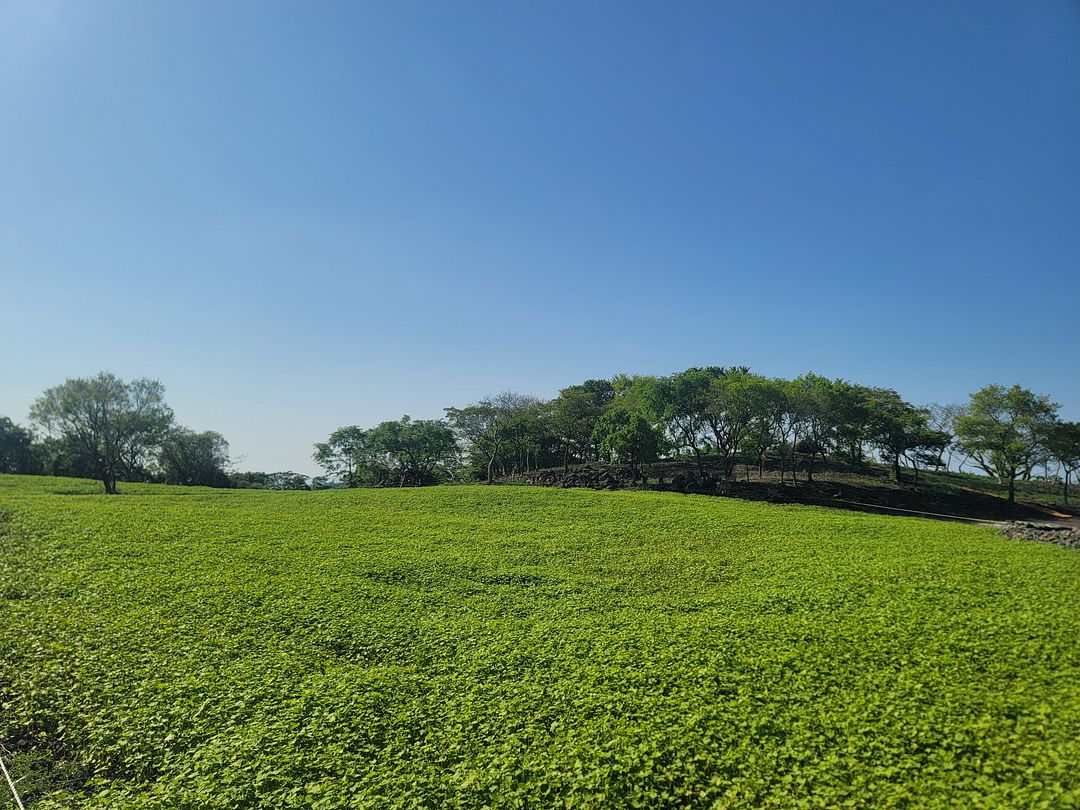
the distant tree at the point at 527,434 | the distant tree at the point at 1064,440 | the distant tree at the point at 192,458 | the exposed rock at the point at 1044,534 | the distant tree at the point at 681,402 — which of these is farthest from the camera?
the distant tree at the point at 192,458

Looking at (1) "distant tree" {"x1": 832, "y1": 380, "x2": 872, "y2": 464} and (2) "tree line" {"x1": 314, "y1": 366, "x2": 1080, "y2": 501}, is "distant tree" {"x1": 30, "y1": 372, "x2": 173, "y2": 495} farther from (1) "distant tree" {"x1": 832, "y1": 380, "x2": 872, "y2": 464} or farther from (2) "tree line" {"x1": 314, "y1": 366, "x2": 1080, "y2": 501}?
(1) "distant tree" {"x1": 832, "y1": 380, "x2": 872, "y2": 464}

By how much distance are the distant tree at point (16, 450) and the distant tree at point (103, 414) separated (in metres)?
20.2

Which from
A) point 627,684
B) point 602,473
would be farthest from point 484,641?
point 602,473

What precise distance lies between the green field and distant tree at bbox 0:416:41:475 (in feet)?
188

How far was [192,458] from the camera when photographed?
63031mm

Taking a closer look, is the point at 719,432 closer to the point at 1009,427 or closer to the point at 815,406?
the point at 815,406

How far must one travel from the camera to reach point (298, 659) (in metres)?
9.54

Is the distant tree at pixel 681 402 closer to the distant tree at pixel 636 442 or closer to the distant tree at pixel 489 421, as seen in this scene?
the distant tree at pixel 636 442

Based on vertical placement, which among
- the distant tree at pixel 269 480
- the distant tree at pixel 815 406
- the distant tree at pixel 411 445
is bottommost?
Result: the distant tree at pixel 269 480

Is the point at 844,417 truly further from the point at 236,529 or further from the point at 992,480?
the point at 236,529

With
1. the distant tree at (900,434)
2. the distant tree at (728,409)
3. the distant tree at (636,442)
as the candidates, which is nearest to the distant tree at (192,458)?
the distant tree at (636,442)

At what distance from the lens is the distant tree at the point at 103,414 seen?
4112 cm

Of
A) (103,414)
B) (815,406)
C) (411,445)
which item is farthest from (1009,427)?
(103,414)

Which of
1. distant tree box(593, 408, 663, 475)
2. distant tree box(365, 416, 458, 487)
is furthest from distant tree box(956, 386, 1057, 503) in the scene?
distant tree box(365, 416, 458, 487)
